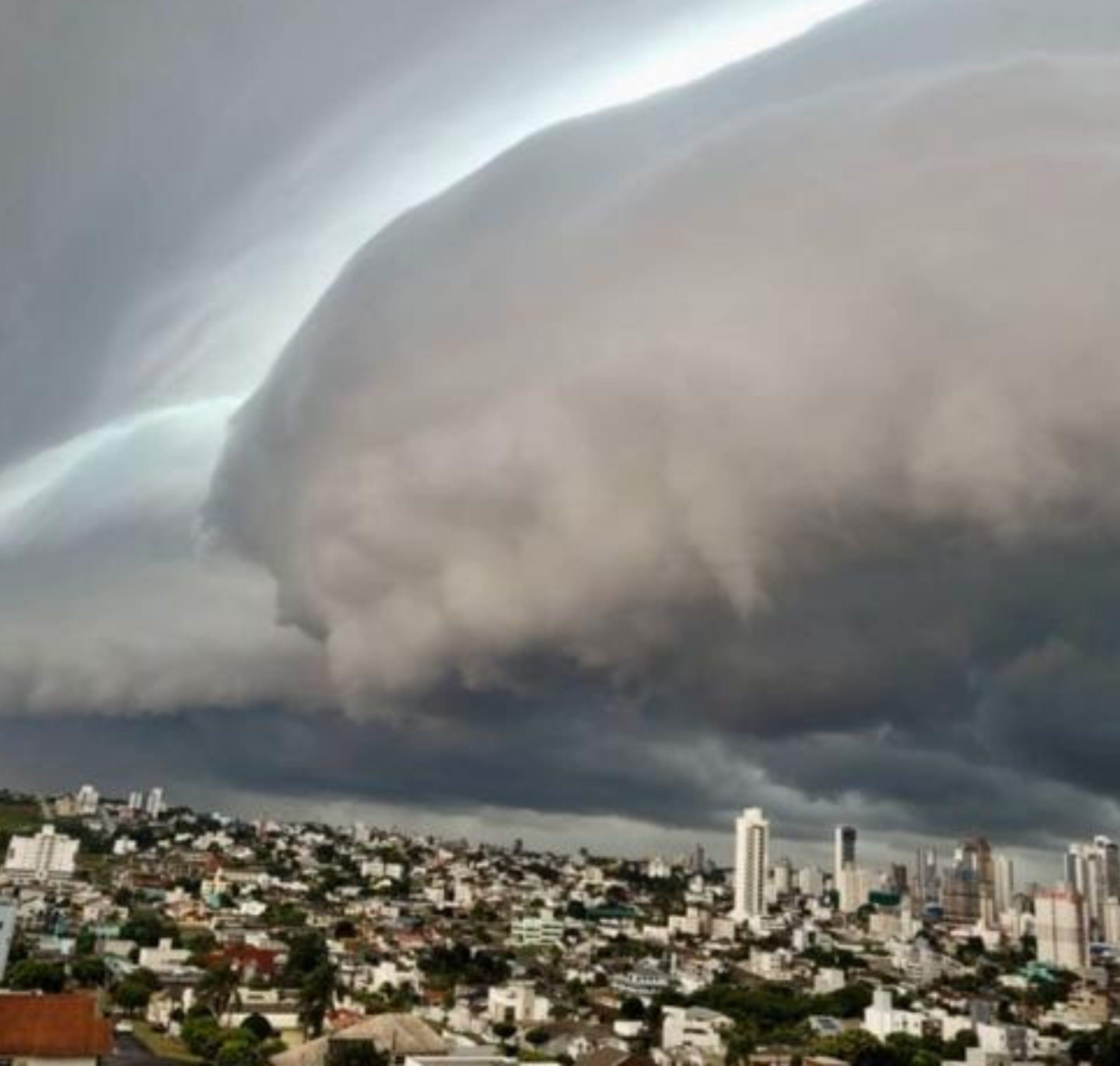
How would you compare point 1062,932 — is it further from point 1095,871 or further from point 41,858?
point 41,858

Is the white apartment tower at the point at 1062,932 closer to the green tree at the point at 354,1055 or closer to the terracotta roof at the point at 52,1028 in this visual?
the green tree at the point at 354,1055

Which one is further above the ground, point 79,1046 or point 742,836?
point 742,836

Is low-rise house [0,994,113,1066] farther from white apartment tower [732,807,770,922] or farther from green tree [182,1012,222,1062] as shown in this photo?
white apartment tower [732,807,770,922]

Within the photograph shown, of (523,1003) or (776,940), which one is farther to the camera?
(776,940)

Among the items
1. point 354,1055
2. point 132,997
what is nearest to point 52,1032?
point 354,1055

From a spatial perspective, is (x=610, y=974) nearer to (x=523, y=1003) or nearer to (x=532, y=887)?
(x=523, y=1003)

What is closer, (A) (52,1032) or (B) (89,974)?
(A) (52,1032)

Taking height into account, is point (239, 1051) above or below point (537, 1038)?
above

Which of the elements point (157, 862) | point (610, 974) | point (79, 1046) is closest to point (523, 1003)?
point (610, 974)
